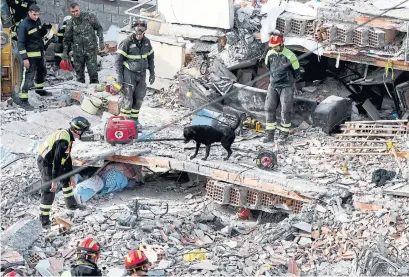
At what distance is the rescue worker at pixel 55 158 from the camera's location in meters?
13.0

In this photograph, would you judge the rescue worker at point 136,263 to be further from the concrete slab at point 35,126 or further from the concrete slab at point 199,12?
the concrete slab at point 199,12

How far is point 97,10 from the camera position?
20922mm

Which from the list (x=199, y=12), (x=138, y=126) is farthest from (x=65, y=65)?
(x=138, y=126)

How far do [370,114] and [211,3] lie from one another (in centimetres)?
317

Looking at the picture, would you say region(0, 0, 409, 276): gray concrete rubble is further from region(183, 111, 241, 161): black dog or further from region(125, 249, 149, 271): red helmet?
region(125, 249, 149, 271): red helmet

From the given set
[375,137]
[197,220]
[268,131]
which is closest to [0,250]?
[197,220]

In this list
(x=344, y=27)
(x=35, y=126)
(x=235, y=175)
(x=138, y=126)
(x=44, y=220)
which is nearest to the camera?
(x=44, y=220)

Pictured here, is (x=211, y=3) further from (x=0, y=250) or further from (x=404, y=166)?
(x=0, y=250)

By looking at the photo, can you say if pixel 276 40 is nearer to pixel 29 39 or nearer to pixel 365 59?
pixel 365 59

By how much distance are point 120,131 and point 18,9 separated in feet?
14.5

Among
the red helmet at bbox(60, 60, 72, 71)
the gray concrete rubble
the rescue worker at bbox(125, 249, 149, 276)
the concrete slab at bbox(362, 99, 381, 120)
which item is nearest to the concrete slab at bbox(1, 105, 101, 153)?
the gray concrete rubble

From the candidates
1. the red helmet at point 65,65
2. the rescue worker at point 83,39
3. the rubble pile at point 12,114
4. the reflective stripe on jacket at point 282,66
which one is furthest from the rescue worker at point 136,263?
the red helmet at point 65,65

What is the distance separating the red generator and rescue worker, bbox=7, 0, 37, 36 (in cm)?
411

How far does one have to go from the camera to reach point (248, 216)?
1427cm
